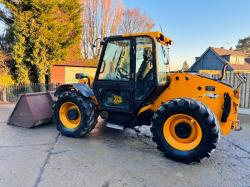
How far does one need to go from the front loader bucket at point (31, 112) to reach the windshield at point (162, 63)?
3355 mm

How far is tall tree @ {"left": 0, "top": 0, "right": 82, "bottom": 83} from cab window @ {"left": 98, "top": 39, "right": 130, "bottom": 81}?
9.38m

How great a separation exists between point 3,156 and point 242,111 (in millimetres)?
8409

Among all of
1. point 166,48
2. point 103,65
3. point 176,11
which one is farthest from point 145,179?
point 176,11

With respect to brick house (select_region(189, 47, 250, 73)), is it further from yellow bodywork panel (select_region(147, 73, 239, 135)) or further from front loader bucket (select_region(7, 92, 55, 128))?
yellow bodywork panel (select_region(147, 73, 239, 135))

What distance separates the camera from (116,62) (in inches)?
173

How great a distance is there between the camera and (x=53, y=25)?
1293 centimetres

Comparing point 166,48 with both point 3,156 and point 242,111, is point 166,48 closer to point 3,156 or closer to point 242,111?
point 3,156

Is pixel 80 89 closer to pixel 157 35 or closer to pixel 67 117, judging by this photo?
pixel 67 117

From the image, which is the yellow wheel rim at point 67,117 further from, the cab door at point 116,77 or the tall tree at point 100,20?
the tall tree at point 100,20

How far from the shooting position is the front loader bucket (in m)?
5.38

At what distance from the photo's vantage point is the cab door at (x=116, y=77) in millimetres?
4160

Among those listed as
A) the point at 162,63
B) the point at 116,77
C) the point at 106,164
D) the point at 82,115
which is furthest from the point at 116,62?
the point at 106,164

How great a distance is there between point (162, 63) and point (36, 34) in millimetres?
10394

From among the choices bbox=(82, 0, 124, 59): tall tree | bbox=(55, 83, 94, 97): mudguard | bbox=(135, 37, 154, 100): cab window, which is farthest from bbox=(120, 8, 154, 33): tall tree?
bbox=(135, 37, 154, 100): cab window
